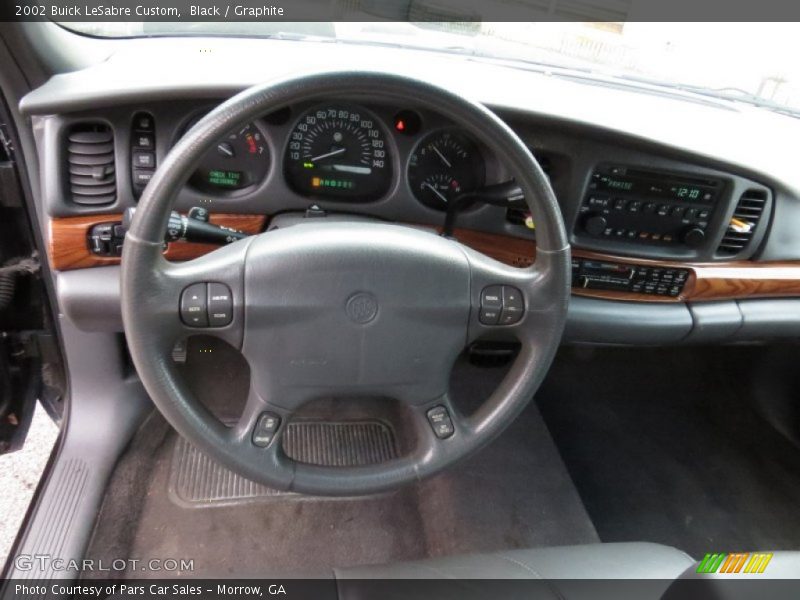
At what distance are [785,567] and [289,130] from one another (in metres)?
1.20

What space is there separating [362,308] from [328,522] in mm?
948

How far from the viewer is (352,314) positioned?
1.03 meters

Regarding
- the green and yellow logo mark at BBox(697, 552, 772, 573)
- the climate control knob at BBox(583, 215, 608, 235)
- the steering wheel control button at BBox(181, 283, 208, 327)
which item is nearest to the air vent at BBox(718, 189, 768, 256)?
the climate control knob at BBox(583, 215, 608, 235)

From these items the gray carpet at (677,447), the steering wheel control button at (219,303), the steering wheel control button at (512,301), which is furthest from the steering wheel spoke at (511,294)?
the gray carpet at (677,447)

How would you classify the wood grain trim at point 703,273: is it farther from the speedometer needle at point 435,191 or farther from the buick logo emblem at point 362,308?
the buick logo emblem at point 362,308

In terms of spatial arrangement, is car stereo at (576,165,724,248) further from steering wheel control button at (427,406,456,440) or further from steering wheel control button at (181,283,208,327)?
steering wheel control button at (181,283,208,327)

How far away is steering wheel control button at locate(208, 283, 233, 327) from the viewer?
0.99m

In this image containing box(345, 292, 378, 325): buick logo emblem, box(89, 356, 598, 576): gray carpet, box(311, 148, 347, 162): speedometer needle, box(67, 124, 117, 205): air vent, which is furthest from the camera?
box(89, 356, 598, 576): gray carpet

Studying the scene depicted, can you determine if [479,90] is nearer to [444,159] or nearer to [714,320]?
[444,159]

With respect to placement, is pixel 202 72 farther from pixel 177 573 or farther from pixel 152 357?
pixel 177 573

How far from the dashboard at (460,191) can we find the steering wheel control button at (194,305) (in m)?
0.26

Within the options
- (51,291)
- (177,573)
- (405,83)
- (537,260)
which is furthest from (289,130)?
(177,573)

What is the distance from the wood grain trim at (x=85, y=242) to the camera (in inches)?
51.9

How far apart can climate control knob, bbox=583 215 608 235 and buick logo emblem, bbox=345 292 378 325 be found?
0.69 metres
